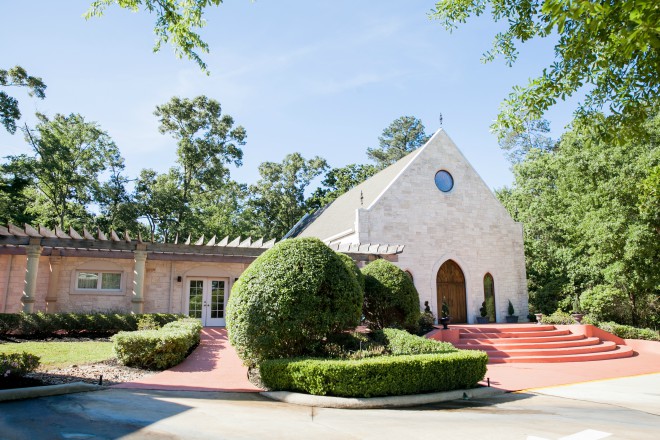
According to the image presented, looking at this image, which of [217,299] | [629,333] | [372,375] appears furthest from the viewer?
[217,299]

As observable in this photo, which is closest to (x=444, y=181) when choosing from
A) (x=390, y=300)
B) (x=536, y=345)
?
(x=536, y=345)

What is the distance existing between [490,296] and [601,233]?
6.31 m

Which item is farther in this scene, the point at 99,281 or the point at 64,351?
Result: the point at 99,281

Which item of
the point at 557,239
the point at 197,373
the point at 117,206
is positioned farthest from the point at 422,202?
the point at 117,206

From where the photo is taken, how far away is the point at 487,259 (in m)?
23.5

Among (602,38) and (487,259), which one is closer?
(602,38)

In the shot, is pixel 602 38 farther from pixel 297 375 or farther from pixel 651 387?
pixel 651 387

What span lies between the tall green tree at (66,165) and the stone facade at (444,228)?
21.3m

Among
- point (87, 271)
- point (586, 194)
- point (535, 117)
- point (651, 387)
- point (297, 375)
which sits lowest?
point (651, 387)

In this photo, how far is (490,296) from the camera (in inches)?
917

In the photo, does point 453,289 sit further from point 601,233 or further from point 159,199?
point 159,199

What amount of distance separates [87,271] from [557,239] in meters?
28.4

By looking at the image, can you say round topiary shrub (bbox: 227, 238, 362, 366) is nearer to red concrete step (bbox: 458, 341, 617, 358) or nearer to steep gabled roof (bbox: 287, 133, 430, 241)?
red concrete step (bbox: 458, 341, 617, 358)

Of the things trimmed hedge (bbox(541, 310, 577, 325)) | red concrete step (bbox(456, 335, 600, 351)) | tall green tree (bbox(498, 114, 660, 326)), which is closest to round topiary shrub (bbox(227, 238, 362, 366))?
red concrete step (bbox(456, 335, 600, 351))
